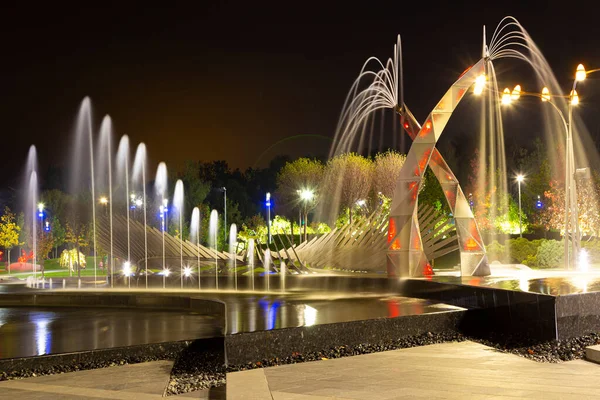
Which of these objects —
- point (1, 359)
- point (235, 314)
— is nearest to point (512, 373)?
point (235, 314)

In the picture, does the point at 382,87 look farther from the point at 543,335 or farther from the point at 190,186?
the point at 190,186

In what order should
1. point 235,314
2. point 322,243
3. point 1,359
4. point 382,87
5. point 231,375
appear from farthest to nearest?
point 322,243 → point 382,87 → point 235,314 → point 1,359 → point 231,375

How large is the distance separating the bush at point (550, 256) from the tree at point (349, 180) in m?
30.6

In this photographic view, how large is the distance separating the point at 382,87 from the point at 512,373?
39.1ft

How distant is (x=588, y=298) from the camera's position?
10.1 metres

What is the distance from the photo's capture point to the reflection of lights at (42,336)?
866 cm

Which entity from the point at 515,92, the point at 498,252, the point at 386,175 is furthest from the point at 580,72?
the point at 386,175

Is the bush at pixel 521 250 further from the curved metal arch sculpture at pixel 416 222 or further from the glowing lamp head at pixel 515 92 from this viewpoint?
the curved metal arch sculpture at pixel 416 222

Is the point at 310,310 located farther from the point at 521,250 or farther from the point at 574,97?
the point at 521,250

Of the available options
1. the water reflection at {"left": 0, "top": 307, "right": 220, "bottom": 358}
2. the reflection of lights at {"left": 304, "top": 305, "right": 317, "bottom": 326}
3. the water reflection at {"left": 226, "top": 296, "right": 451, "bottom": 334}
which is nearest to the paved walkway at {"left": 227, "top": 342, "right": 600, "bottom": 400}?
the reflection of lights at {"left": 304, "top": 305, "right": 317, "bottom": 326}

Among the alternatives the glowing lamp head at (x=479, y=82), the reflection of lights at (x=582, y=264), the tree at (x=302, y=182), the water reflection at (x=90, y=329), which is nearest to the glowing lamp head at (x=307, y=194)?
the tree at (x=302, y=182)

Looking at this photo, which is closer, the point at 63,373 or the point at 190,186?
the point at 63,373

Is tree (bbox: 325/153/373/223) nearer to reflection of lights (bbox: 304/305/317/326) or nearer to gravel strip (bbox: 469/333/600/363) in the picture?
reflection of lights (bbox: 304/305/317/326)

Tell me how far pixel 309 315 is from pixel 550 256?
16.7 metres
